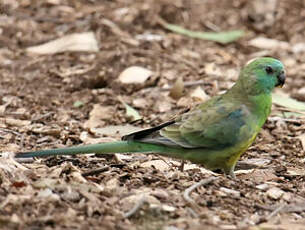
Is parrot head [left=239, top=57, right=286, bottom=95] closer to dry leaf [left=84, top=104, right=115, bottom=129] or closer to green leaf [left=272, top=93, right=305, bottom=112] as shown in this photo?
green leaf [left=272, top=93, right=305, bottom=112]

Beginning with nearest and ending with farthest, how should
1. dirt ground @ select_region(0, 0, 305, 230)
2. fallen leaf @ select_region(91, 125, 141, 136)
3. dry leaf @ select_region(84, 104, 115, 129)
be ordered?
1. dirt ground @ select_region(0, 0, 305, 230)
2. fallen leaf @ select_region(91, 125, 141, 136)
3. dry leaf @ select_region(84, 104, 115, 129)

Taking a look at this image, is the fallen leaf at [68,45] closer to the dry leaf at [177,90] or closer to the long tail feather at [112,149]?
the dry leaf at [177,90]

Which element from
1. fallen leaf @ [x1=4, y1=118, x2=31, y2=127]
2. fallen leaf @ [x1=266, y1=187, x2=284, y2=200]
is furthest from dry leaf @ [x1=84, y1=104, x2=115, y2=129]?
fallen leaf @ [x1=266, y1=187, x2=284, y2=200]

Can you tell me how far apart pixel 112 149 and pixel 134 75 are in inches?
106

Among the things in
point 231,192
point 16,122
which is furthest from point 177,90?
point 231,192

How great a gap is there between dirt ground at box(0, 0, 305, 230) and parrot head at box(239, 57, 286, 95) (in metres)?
0.67

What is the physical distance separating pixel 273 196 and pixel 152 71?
335cm

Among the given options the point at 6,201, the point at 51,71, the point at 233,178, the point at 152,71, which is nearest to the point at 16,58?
the point at 51,71

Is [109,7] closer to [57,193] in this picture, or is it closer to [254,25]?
[254,25]

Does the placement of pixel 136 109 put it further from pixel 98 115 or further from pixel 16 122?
pixel 16 122

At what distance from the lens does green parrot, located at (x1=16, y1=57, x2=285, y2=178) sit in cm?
484

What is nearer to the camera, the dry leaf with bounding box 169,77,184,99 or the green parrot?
the green parrot

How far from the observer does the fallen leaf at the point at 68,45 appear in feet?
26.1

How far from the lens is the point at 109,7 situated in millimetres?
9406
